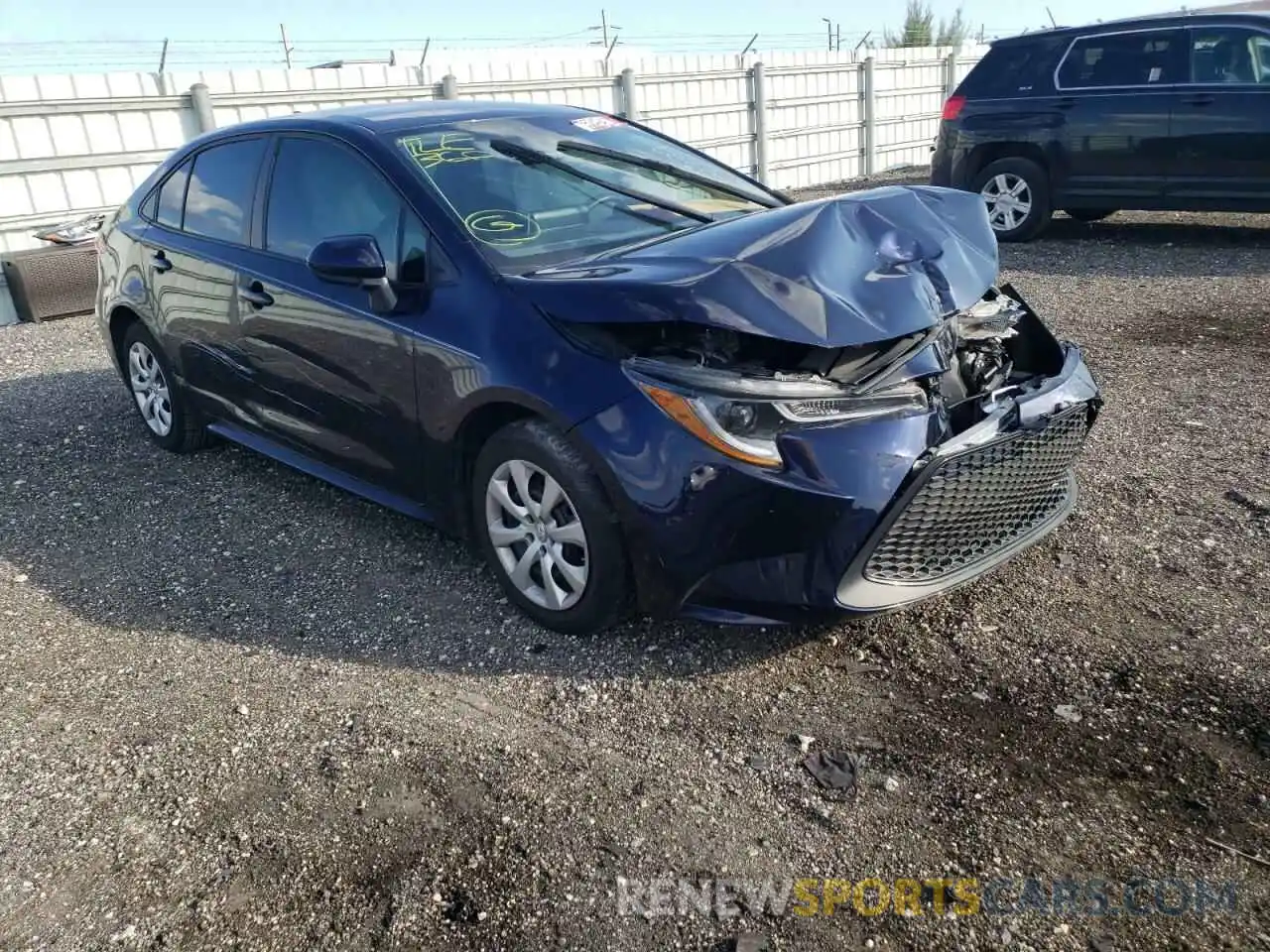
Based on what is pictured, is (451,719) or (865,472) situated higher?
(865,472)

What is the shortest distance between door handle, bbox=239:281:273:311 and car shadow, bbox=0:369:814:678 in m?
0.99

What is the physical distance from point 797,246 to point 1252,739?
1.83m

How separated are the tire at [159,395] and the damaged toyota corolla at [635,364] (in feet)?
2.97

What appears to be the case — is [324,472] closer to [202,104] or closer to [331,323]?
[331,323]

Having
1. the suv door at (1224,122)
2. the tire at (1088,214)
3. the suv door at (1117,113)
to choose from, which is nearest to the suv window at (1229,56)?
the suv door at (1224,122)

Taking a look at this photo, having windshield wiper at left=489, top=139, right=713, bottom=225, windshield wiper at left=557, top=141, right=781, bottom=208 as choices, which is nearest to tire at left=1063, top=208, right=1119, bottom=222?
windshield wiper at left=557, top=141, right=781, bottom=208

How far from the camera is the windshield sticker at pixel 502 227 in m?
3.59

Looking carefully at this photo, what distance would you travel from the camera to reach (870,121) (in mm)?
17859

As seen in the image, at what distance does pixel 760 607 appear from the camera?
3047 millimetres

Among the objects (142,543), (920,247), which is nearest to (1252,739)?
(920,247)

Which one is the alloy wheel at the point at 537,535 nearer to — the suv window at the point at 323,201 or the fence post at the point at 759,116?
the suv window at the point at 323,201

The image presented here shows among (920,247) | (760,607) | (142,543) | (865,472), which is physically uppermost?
(920,247)

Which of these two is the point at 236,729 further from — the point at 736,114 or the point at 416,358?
the point at 736,114

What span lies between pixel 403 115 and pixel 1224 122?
7.56m
